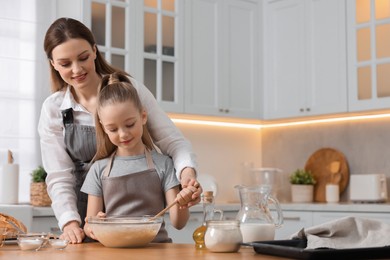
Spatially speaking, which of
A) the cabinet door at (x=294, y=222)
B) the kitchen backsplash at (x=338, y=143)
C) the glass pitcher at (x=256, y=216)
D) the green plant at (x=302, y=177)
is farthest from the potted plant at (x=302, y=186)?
the glass pitcher at (x=256, y=216)

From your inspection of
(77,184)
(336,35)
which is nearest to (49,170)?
(77,184)

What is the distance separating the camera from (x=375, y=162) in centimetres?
470

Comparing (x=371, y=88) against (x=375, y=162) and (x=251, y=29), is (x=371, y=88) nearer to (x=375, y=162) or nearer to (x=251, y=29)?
(x=375, y=162)

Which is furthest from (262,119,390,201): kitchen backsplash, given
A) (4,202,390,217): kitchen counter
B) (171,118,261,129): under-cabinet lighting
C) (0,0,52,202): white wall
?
(0,0,52,202): white wall

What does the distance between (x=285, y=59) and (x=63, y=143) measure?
112 inches

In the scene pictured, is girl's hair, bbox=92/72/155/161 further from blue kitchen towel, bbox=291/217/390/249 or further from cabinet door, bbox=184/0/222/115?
cabinet door, bbox=184/0/222/115

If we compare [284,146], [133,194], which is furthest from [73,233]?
[284,146]

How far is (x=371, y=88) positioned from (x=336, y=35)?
1.55ft

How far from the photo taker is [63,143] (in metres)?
2.46

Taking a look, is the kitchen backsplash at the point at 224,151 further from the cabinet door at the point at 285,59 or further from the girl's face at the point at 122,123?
the girl's face at the point at 122,123

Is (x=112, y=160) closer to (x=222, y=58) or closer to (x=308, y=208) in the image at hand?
(x=308, y=208)

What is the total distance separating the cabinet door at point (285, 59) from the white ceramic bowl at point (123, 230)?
3139 millimetres

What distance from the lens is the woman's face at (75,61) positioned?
2289 mm

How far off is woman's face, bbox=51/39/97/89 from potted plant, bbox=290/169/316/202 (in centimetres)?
282
